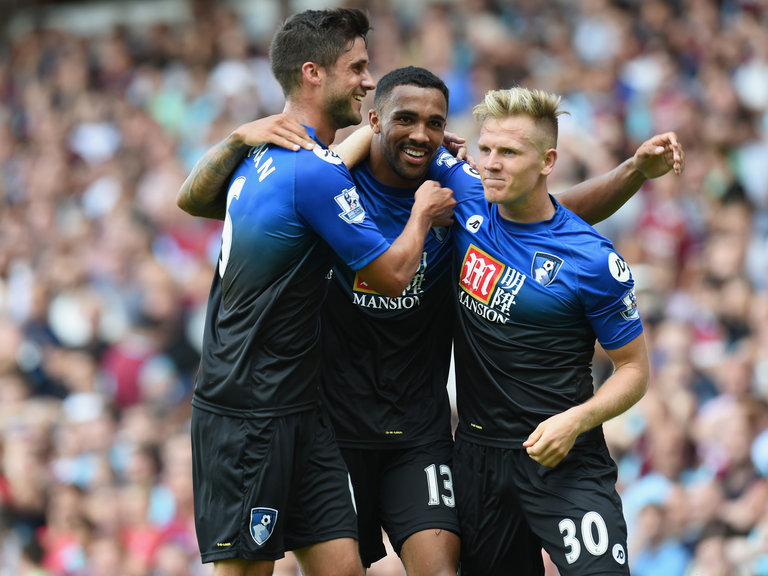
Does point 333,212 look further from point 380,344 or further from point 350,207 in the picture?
point 380,344

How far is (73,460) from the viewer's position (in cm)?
1112

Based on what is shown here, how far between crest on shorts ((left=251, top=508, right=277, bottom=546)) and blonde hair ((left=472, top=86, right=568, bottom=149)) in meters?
2.03

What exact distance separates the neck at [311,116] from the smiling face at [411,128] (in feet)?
1.04

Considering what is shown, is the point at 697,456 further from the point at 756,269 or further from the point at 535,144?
the point at 535,144

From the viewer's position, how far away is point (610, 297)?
5258 mm

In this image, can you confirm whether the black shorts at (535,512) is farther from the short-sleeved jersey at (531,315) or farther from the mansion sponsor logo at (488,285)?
the mansion sponsor logo at (488,285)

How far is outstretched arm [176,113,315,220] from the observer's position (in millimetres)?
5234

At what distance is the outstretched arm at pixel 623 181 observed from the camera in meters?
5.67

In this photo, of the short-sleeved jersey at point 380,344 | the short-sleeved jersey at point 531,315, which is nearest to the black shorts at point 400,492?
the short-sleeved jersey at point 380,344

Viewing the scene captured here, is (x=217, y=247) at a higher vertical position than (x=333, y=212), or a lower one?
lower

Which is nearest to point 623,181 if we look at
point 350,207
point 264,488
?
point 350,207

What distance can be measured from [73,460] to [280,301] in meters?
6.57

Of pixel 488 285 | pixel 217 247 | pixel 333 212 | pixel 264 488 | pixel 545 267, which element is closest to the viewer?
pixel 333 212

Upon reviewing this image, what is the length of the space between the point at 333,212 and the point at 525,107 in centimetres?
103
